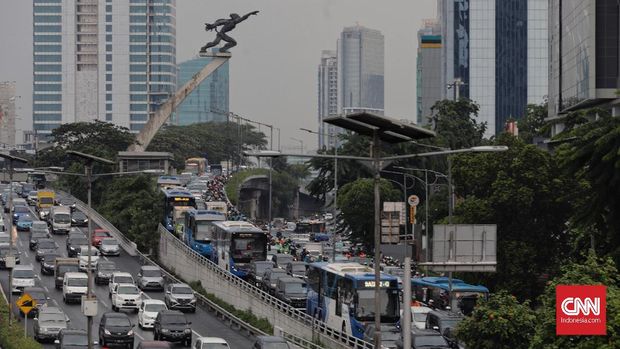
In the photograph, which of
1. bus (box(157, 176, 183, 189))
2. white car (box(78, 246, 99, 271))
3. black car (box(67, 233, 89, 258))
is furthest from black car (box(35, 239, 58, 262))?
bus (box(157, 176, 183, 189))

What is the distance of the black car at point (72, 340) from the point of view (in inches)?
2073

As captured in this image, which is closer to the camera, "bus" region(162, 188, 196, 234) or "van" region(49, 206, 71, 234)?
"bus" region(162, 188, 196, 234)

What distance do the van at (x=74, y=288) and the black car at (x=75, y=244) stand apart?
57.9ft

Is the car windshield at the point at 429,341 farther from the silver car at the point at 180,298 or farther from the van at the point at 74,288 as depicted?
the van at the point at 74,288

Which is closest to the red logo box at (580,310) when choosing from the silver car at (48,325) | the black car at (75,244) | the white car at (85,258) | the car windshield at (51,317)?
the silver car at (48,325)

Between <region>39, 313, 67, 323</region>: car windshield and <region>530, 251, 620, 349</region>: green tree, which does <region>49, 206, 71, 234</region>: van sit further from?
<region>530, 251, 620, 349</region>: green tree

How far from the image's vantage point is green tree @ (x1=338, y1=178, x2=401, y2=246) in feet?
324

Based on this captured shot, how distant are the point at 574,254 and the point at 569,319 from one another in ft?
96.8

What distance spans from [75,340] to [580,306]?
2366 cm

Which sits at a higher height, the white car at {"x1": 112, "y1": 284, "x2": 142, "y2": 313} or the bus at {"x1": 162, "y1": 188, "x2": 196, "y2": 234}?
the bus at {"x1": 162, "y1": 188, "x2": 196, "y2": 234}

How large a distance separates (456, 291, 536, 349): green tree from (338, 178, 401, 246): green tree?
193 feet

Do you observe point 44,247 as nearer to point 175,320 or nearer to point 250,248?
point 250,248

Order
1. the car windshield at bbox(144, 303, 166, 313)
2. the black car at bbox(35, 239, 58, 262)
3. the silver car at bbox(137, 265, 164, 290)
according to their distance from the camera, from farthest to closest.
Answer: the black car at bbox(35, 239, 58, 262), the silver car at bbox(137, 265, 164, 290), the car windshield at bbox(144, 303, 166, 313)

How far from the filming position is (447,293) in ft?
206
